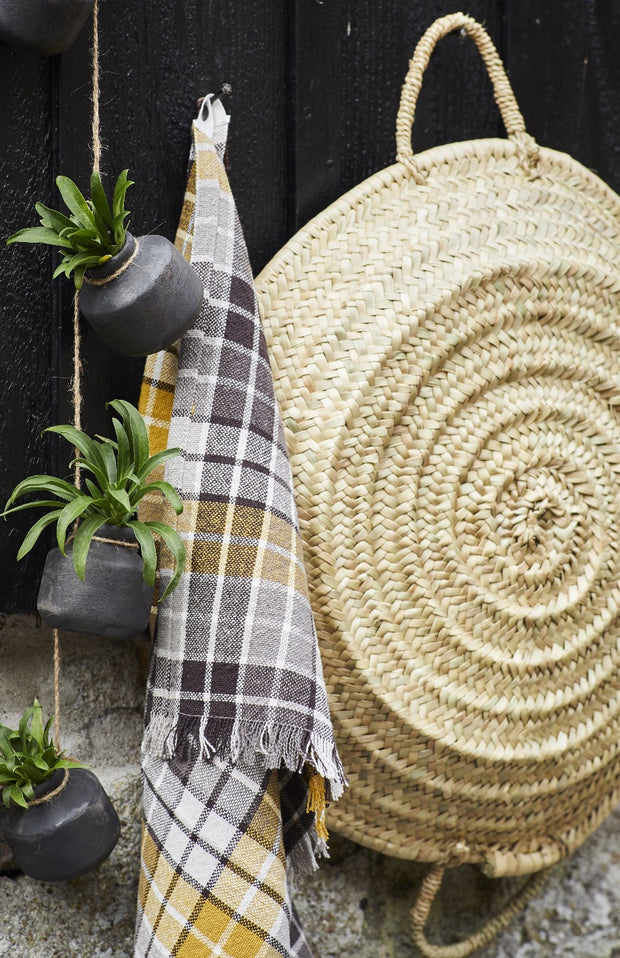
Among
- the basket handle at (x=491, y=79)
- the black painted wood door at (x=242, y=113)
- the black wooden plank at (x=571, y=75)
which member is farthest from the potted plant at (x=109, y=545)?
the black wooden plank at (x=571, y=75)

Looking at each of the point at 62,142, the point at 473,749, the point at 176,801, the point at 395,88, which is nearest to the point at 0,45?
the point at 62,142

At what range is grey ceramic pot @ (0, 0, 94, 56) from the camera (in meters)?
0.61

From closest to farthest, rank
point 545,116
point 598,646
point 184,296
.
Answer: point 184,296
point 598,646
point 545,116

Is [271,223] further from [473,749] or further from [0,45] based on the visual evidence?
[473,749]

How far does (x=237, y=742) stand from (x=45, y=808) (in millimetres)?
133

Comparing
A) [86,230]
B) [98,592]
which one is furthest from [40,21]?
[98,592]

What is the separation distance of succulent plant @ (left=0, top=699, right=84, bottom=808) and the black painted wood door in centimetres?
11

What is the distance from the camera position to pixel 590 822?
92cm

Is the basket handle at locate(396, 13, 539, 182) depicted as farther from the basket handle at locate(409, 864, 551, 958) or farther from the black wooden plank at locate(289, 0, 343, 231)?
the basket handle at locate(409, 864, 551, 958)

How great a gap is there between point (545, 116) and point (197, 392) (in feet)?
1.80

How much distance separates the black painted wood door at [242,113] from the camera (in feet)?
2.28

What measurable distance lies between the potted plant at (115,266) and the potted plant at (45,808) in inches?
10.4

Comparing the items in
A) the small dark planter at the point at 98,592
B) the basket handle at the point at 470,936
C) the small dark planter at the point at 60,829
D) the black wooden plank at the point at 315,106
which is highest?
the black wooden plank at the point at 315,106

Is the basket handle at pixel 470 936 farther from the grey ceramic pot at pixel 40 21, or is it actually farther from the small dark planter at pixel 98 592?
the grey ceramic pot at pixel 40 21
